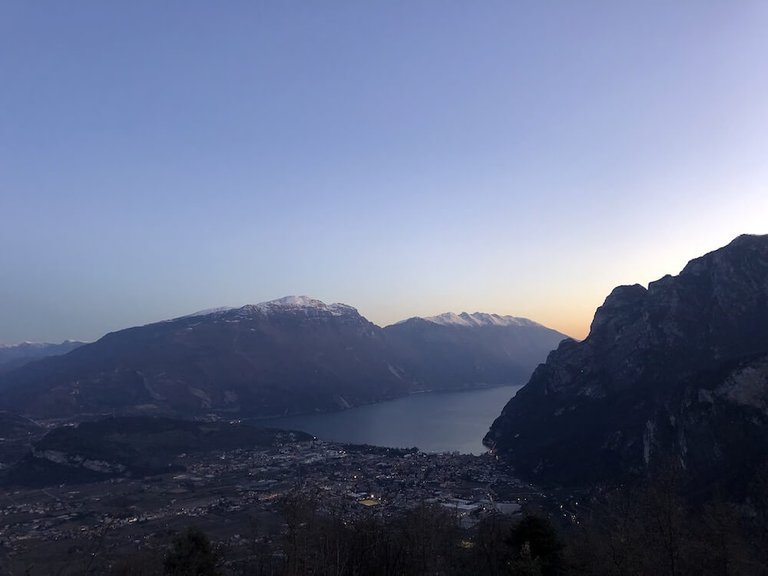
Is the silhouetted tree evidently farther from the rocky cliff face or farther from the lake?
the lake

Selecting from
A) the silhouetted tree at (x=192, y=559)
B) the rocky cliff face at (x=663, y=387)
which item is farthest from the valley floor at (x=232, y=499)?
the silhouetted tree at (x=192, y=559)

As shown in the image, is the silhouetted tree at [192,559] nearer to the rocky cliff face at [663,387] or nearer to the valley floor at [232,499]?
the valley floor at [232,499]

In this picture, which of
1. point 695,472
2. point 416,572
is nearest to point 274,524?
point 416,572

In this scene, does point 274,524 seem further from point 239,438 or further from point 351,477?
point 239,438

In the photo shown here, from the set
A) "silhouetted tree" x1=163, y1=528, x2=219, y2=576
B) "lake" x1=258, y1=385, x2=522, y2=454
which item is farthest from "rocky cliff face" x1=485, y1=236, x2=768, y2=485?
"silhouetted tree" x1=163, y1=528, x2=219, y2=576

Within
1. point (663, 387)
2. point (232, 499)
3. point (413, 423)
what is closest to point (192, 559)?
point (232, 499)

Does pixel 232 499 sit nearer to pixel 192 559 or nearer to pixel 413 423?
pixel 192 559

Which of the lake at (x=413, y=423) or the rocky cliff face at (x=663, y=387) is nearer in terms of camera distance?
the rocky cliff face at (x=663, y=387)
